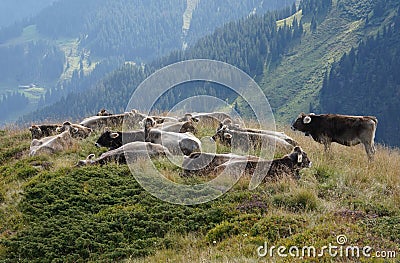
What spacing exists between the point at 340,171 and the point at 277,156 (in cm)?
268

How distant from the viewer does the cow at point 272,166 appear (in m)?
14.2

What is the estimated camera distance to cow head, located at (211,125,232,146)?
1880 cm

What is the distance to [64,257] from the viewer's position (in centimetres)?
1021

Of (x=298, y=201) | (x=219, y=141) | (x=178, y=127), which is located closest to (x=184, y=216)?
(x=298, y=201)

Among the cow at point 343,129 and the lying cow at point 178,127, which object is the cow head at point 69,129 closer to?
the lying cow at point 178,127

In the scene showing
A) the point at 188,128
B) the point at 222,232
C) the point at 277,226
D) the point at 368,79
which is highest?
the point at 368,79

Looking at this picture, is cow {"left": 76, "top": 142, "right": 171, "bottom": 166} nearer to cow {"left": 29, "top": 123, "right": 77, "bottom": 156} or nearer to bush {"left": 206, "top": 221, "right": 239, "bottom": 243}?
cow {"left": 29, "top": 123, "right": 77, "bottom": 156}

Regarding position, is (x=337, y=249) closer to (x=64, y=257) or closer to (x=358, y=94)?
(x=64, y=257)

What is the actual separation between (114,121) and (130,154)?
8.24m

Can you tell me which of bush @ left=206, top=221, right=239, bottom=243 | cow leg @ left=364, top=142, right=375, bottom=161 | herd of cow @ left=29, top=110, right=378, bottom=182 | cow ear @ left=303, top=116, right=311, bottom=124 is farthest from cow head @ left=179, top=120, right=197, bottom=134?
bush @ left=206, top=221, right=239, bottom=243

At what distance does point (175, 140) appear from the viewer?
18156 millimetres

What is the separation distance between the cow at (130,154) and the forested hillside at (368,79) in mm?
147431

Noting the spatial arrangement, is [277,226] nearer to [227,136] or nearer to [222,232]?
[222,232]

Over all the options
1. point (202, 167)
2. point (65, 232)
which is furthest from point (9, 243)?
point (202, 167)
